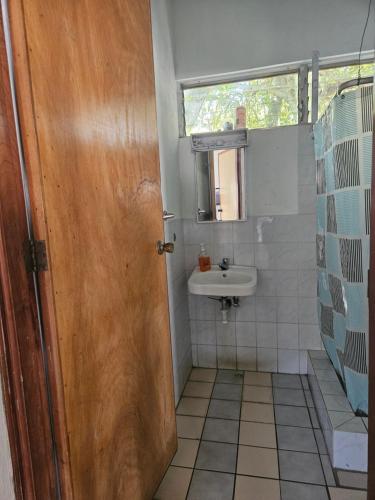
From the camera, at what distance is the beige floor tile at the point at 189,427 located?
5.58ft

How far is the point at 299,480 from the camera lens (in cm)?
138

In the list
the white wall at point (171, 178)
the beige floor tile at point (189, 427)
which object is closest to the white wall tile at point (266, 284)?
the white wall at point (171, 178)

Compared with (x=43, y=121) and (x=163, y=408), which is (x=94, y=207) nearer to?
(x=43, y=121)

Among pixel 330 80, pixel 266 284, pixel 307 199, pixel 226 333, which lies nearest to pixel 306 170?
pixel 307 199

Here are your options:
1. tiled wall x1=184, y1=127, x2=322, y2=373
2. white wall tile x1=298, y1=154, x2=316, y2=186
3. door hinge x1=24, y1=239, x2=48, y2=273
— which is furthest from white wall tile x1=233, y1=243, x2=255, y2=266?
door hinge x1=24, y1=239, x2=48, y2=273

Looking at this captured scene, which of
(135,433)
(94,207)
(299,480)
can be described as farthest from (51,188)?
(299,480)

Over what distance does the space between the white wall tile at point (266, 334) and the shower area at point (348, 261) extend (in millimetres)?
562

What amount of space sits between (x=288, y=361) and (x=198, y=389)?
71 cm

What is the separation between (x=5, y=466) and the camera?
2.15 ft

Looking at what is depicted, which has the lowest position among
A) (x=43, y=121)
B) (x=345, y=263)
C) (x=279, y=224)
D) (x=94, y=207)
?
(x=345, y=263)

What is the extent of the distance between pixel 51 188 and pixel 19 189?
73 mm

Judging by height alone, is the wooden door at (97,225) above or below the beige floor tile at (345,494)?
above

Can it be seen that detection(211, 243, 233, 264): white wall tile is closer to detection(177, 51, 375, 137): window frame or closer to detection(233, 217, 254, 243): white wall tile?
detection(233, 217, 254, 243): white wall tile

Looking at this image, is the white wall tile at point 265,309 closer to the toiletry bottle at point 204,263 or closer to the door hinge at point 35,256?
the toiletry bottle at point 204,263
